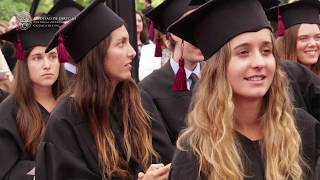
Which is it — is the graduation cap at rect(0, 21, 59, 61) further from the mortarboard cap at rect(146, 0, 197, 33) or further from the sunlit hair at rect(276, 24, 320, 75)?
the sunlit hair at rect(276, 24, 320, 75)

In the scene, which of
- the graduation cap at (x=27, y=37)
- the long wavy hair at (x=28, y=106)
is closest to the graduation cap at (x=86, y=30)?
the long wavy hair at (x=28, y=106)

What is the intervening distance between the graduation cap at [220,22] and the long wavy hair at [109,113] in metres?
1.10

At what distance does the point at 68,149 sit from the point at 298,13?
259 cm

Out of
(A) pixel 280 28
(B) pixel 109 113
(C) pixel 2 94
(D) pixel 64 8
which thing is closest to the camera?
(B) pixel 109 113

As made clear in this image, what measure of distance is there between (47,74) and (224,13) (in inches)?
97.7

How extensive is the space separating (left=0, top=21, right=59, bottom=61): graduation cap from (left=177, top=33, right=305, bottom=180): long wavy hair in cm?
255

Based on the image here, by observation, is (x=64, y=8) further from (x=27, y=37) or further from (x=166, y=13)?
(x=166, y=13)

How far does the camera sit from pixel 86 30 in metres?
4.40

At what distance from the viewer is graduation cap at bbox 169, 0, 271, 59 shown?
312 cm

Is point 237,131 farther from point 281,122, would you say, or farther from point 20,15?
point 20,15

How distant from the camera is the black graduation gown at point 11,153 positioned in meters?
4.98

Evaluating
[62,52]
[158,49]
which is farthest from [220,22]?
[158,49]

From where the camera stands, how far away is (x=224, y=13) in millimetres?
3219

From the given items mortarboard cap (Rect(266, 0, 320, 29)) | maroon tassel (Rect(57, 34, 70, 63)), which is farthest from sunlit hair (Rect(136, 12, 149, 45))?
maroon tassel (Rect(57, 34, 70, 63))
